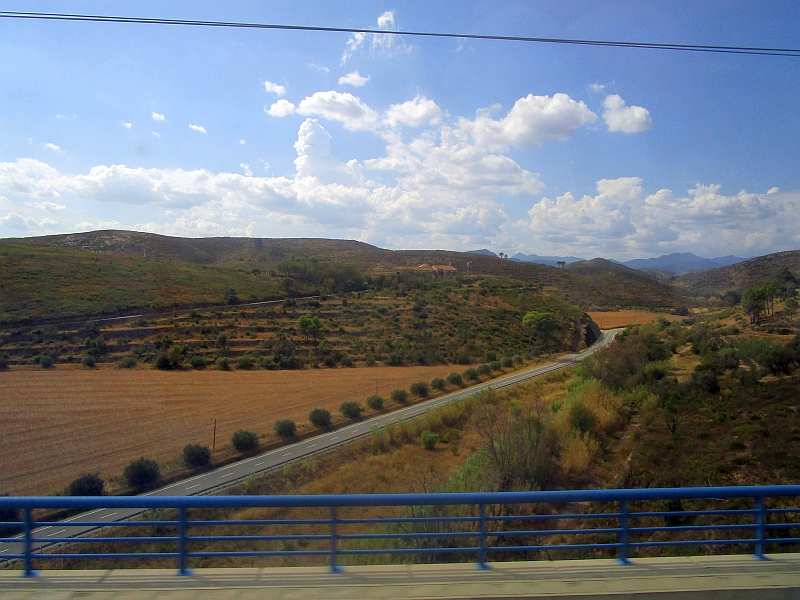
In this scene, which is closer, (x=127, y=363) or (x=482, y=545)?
(x=482, y=545)

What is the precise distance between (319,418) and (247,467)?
4622 millimetres

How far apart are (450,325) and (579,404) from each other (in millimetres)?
17649

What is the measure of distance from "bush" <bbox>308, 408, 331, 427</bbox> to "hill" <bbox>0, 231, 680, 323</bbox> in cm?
1093

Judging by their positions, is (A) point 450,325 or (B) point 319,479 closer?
(B) point 319,479

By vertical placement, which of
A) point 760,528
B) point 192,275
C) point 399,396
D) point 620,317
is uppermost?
point 192,275

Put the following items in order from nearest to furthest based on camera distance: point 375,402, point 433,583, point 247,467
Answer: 1. point 433,583
2. point 247,467
3. point 375,402

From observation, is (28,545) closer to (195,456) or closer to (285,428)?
(195,456)

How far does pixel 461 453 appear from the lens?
15.0 meters

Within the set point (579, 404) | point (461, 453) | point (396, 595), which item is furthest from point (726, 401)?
point (396, 595)

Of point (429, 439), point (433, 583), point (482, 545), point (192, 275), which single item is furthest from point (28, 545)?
point (192, 275)

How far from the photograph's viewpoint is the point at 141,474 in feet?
37.9


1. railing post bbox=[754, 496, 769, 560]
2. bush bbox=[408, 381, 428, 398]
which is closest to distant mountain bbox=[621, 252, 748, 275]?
bush bbox=[408, 381, 428, 398]

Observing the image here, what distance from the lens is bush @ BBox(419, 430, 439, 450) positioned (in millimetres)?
16172

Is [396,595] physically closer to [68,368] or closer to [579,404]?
[579,404]
